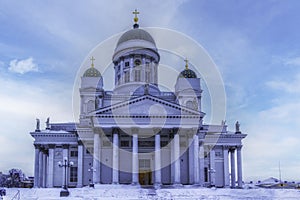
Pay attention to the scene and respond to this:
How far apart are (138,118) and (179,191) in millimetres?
10078

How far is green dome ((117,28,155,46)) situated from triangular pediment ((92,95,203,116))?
2000 centimetres

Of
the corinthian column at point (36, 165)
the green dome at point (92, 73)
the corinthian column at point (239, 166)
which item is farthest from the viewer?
the green dome at point (92, 73)

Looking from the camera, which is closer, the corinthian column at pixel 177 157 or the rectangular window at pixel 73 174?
the corinthian column at pixel 177 157

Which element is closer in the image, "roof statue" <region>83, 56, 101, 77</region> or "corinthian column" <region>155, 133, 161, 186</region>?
"corinthian column" <region>155, 133, 161, 186</region>

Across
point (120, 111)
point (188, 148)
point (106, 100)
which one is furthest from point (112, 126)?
point (106, 100)

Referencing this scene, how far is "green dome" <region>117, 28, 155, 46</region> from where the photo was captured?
64500 mm

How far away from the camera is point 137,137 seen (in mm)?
46531

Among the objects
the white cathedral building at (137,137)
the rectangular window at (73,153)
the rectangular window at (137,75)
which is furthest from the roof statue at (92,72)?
the rectangular window at (73,153)

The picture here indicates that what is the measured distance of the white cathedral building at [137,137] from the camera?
46.2m

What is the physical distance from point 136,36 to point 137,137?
23014 mm

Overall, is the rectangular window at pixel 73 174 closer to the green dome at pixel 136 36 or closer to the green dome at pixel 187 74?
the green dome at pixel 187 74

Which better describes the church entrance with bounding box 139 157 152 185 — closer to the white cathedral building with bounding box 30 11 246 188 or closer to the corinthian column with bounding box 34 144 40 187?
the white cathedral building with bounding box 30 11 246 188

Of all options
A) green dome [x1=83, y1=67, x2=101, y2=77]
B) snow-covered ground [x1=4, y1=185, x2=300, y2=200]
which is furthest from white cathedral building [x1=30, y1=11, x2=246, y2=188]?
snow-covered ground [x1=4, y1=185, x2=300, y2=200]

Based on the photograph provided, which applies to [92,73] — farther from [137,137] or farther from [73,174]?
[137,137]
